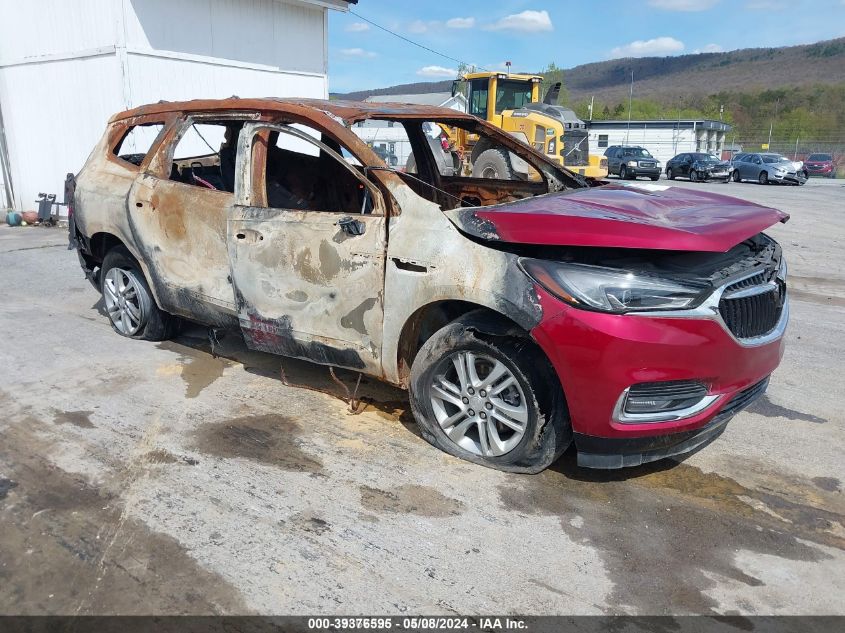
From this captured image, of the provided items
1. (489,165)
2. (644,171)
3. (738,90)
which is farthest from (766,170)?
(738,90)

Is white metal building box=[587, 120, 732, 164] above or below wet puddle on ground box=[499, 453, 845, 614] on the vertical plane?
above

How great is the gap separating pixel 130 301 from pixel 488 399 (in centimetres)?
338

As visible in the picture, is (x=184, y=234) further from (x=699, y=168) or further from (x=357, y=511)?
(x=699, y=168)

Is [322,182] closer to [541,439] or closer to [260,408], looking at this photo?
[260,408]

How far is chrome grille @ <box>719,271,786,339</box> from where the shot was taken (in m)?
3.06

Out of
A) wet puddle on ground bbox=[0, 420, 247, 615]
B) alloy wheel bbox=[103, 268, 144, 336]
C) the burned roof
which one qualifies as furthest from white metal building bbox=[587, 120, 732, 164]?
wet puddle on ground bbox=[0, 420, 247, 615]

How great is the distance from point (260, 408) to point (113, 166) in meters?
2.44

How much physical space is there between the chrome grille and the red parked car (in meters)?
38.9

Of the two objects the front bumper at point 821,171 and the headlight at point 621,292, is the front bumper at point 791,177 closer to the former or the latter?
the front bumper at point 821,171

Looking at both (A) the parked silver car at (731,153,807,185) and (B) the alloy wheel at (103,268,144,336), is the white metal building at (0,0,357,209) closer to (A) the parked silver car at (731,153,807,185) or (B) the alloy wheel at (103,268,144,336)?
(B) the alloy wheel at (103,268,144,336)

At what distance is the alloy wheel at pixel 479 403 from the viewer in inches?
130

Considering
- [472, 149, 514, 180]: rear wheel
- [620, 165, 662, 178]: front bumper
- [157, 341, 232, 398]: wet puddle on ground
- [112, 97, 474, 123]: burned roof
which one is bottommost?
[157, 341, 232, 398]: wet puddle on ground

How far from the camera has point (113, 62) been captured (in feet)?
35.6

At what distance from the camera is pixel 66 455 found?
11.9ft
